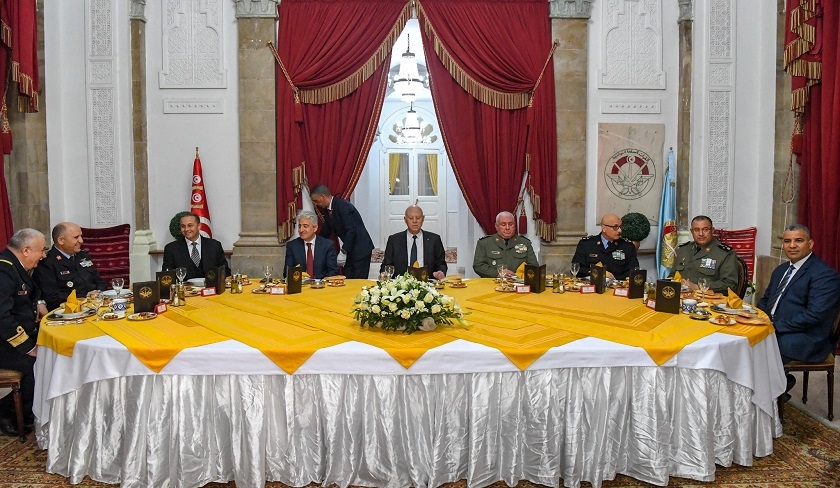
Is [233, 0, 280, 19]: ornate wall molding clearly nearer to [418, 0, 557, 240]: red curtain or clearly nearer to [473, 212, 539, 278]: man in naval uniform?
[418, 0, 557, 240]: red curtain

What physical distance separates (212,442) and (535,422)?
5.41ft

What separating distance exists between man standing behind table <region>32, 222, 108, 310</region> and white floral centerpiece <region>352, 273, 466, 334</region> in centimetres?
257

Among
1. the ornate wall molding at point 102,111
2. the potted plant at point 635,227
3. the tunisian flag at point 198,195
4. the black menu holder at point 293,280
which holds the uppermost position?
the ornate wall molding at point 102,111

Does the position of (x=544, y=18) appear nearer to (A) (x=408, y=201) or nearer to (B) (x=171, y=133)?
(B) (x=171, y=133)

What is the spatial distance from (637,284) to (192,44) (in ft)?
17.8

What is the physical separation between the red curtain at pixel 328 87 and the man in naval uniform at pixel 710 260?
3628 mm

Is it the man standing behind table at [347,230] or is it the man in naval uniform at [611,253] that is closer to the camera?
the man in naval uniform at [611,253]

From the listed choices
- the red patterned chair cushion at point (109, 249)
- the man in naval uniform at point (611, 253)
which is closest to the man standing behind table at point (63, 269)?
the red patterned chair cushion at point (109, 249)

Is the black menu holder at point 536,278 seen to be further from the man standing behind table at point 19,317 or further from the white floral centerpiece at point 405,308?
the man standing behind table at point 19,317

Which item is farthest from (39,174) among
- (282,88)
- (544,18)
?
(544,18)

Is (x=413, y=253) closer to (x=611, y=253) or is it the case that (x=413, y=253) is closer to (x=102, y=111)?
(x=611, y=253)

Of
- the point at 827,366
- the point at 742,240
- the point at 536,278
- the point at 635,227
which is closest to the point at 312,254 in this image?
the point at 536,278

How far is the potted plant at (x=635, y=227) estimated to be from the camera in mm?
7223

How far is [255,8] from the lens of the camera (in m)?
7.23
